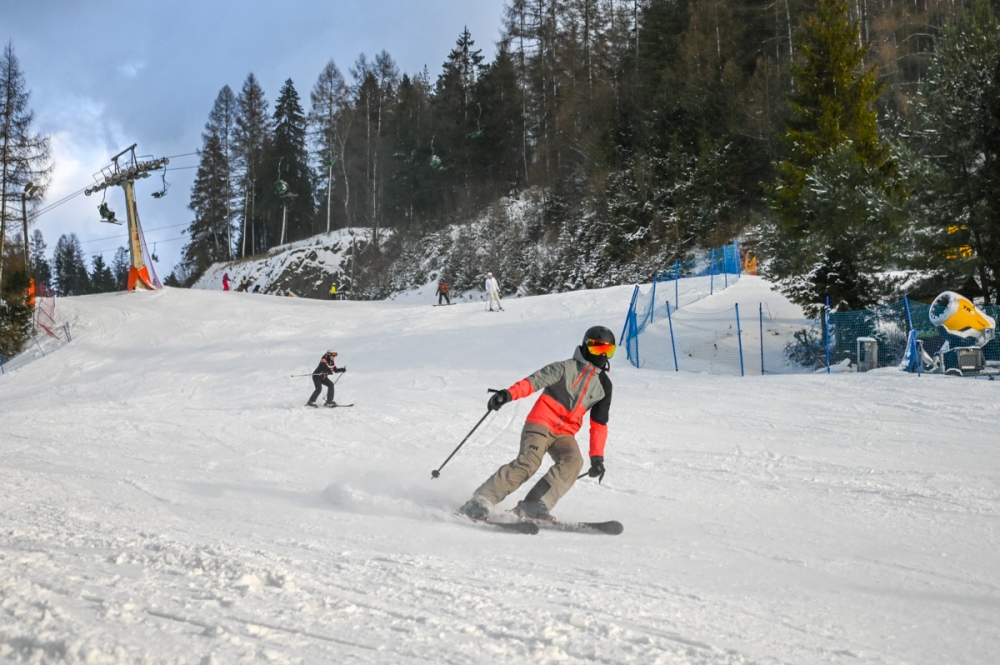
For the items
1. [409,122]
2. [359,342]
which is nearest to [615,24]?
[409,122]

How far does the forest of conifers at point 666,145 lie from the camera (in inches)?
614

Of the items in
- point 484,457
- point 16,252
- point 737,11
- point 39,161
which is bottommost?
point 484,457

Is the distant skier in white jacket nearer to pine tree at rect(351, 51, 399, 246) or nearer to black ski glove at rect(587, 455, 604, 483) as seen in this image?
black ski glove at rect(587, 455, 604, 483)

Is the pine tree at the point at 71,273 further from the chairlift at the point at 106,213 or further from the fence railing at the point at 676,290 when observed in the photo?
the fence railing at the point at 676,290

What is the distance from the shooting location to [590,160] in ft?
133

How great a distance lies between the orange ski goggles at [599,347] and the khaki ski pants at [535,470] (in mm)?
735

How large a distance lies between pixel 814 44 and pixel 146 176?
28.1 m

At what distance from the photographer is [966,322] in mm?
13109

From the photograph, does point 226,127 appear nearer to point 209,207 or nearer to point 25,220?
point 209,207

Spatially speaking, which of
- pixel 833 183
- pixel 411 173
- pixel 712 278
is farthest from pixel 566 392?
pixel 411 173

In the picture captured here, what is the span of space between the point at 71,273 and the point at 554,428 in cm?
10586

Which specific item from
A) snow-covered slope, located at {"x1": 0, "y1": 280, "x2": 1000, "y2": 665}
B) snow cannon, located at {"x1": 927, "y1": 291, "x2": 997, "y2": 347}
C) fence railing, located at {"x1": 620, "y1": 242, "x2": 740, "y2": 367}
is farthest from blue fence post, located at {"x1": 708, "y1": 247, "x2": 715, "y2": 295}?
snow cannon, located at {"x1": 927, "y1": 291, "x2": 997, "y2": 347}

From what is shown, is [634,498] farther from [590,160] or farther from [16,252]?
[590,160]

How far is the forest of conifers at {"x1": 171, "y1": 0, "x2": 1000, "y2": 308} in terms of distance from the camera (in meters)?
15.6
